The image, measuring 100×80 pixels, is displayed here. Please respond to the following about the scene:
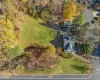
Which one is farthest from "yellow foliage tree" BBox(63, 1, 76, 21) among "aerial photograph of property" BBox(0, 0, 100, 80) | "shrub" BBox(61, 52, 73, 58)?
"shrub" BBox(61, 52, 73, 58)

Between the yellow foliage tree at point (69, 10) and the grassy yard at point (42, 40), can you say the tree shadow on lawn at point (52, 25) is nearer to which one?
the grassy yard at point (42, 40)

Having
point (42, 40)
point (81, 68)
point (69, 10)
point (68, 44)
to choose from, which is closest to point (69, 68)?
point (81, 68)

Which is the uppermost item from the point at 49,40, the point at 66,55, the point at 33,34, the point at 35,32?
the point at 35,32

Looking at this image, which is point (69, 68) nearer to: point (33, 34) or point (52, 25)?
point (33, 34)

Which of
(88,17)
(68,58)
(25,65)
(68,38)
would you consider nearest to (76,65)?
(68,58)

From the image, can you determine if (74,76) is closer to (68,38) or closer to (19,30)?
(68,38)

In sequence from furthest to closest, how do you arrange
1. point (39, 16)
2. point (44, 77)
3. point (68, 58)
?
point (39, 16) → point (68, 58) → point (44, 77)

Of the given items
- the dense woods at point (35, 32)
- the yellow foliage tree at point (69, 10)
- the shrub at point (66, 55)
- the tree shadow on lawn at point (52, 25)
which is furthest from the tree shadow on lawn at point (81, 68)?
the yellow foliage tree at point (69, 10)
